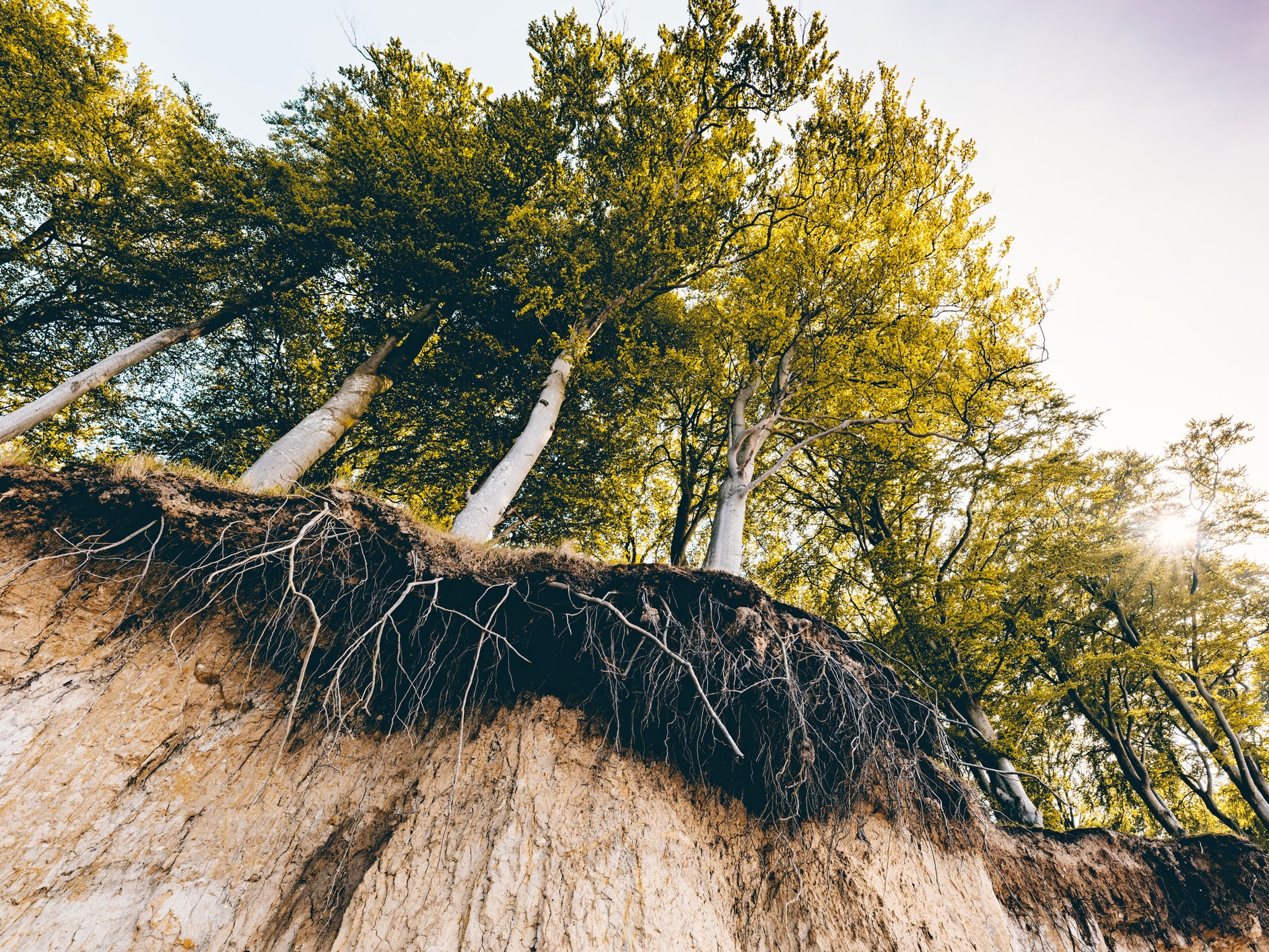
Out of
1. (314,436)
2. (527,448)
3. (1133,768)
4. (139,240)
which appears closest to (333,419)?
(314,436)

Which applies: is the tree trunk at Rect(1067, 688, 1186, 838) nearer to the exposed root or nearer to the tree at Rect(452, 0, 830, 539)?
the exposed root

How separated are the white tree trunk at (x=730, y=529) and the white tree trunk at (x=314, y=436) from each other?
14.7 ft

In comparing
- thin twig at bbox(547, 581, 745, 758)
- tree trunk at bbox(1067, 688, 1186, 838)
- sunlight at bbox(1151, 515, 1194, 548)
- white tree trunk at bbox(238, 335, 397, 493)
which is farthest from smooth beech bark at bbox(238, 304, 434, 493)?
sunlight at bbox(1151, 515, 1194, 548)

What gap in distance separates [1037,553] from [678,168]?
10350mm

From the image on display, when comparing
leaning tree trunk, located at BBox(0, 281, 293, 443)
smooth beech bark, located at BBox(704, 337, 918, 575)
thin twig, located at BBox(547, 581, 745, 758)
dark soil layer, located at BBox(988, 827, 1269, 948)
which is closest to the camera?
thin twig, located at BBox(547, 581, 745, 758)

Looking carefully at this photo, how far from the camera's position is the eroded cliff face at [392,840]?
289 cm

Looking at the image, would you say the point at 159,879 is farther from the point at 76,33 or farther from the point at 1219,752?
the point at 76,33

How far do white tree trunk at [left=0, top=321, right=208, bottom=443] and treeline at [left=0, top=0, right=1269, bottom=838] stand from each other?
5.5 inches

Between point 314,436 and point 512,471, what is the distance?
258cm

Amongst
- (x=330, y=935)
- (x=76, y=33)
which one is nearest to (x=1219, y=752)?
(x=330, y=935)

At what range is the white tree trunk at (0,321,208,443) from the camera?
506 cm

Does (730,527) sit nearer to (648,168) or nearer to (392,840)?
(392,840)

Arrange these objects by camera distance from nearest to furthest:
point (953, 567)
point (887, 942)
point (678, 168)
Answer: point (887, 942) < point (678, 168) < point (953, 567)

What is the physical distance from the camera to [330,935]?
297 centimetres
